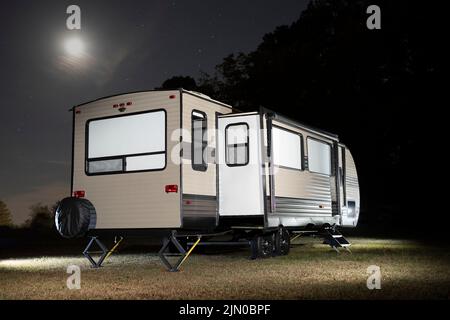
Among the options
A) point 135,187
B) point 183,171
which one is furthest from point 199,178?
point 135,187

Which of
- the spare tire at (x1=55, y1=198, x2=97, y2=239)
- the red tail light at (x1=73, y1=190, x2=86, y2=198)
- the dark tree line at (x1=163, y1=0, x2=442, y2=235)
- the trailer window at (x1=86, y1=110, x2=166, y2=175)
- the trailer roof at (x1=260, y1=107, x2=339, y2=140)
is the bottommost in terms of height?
the spare tire at (x1=55, y1=198, x2=97, y2=239)

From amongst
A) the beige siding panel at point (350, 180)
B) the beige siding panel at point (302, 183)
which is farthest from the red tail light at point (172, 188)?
the beige siding panel at point (350, 180)

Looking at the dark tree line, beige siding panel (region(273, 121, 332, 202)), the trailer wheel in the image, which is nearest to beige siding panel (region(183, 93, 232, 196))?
beige siding panel (region(273, 121, 332, 202))

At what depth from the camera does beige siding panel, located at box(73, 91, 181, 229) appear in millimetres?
11172

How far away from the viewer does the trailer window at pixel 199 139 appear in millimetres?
11922

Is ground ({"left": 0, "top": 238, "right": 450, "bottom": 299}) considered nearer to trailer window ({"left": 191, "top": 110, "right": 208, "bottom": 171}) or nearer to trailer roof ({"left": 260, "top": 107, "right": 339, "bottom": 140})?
trailer window ({"left": 191, "top": 110, "right": 208, "bottom": 171})

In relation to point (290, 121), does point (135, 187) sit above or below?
below

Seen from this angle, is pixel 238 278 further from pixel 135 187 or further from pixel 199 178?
pixel 135 187

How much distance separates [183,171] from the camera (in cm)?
1119

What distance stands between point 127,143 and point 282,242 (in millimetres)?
4789

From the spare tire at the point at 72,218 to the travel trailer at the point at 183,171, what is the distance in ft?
0.06

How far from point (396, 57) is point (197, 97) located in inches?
1111

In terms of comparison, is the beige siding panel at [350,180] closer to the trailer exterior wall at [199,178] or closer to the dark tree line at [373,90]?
the trailer exterior wall at [199,178]

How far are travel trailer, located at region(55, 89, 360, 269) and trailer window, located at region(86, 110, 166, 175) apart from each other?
20 millimetres
